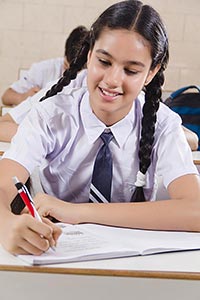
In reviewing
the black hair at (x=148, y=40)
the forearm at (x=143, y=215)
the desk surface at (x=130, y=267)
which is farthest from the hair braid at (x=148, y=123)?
the desk surface at (x=130, y=267)

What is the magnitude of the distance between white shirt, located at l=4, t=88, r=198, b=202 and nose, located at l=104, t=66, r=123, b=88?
0.62ft

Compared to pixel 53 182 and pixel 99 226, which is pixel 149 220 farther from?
pixel 53 182

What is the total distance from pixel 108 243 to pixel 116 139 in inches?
21.6

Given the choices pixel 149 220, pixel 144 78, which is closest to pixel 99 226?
pixel 149 220

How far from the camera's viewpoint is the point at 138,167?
1.98 metres

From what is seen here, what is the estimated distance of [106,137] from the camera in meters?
1.96

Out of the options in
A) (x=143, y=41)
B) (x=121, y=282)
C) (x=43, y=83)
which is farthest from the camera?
(x=43, y=83)

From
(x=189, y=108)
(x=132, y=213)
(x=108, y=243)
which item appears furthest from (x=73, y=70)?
(x=189, y=108)

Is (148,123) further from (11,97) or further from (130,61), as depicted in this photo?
(11,97)

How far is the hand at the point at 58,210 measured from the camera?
1.63 metres

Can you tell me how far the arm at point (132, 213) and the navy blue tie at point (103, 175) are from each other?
253mm

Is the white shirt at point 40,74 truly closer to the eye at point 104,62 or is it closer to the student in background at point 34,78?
the student in background at point 34,78

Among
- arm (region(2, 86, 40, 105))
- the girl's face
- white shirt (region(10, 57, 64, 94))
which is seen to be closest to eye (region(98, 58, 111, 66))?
the girl's face

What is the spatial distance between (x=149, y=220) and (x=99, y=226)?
131mm
